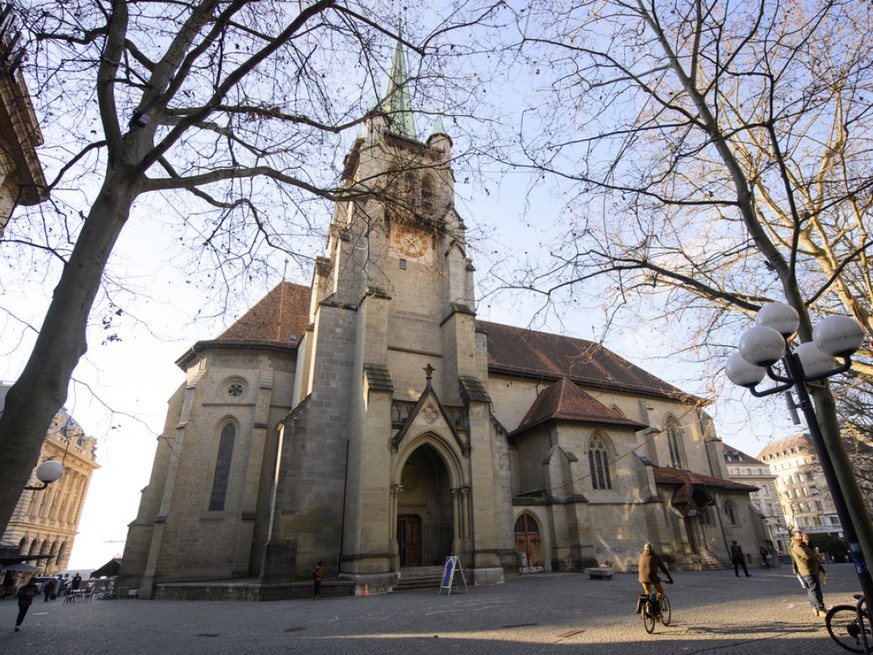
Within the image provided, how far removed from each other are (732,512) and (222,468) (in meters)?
26.0

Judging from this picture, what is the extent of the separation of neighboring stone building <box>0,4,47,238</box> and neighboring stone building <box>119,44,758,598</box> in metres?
8.23

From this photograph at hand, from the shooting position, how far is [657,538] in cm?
2134

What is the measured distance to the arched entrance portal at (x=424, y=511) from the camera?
17922 mm

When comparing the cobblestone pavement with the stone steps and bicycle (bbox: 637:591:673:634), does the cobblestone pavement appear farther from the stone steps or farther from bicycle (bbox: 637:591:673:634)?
the stone steps

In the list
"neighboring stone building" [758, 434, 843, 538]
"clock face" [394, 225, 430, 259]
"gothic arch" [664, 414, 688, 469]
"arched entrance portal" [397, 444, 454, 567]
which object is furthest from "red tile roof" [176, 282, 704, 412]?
"neighboring stone building" [758, 434, 843, 538]

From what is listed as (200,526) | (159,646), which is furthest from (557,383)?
(159,646)

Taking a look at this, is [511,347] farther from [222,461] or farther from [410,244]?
[222,461]

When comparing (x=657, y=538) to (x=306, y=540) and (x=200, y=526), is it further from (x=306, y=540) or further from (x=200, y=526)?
(x=200, y=526)

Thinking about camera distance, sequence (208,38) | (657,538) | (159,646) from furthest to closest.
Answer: (657,538), (159,646), (208,38)

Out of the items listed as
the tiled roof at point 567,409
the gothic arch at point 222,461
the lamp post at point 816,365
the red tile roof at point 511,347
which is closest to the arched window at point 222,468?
the gothic arch at point 222,461

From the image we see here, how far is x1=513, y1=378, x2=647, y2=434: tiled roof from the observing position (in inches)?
867

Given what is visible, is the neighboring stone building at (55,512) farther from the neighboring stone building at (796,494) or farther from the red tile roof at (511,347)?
the neighboring stone building at (796,494)

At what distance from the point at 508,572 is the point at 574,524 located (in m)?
3.60

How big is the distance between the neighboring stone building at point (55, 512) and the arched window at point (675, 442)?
45347 millimetres
